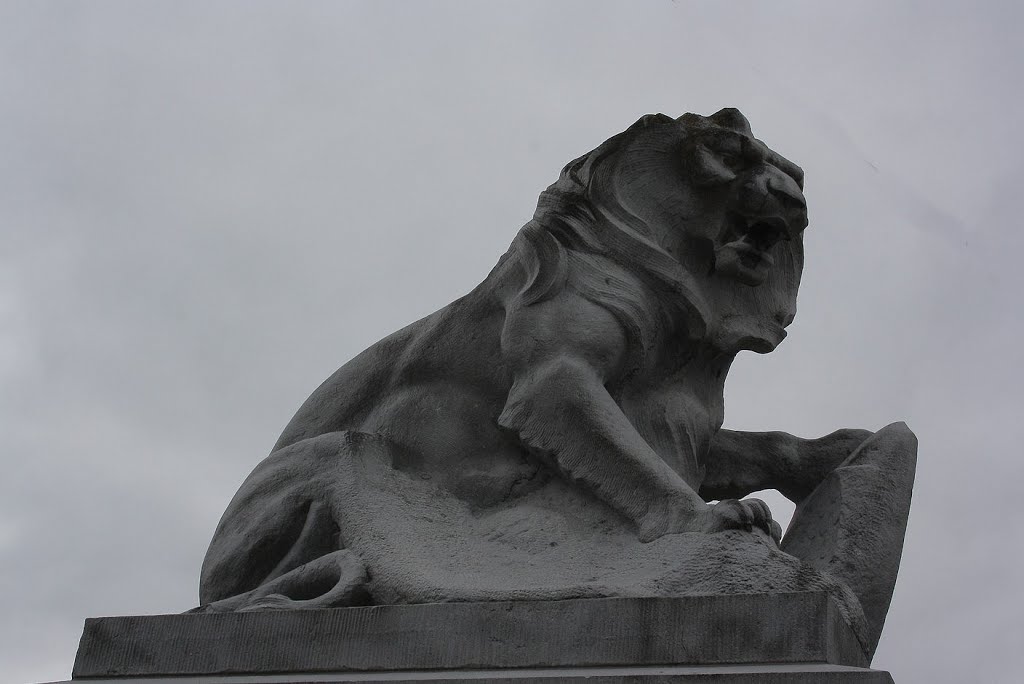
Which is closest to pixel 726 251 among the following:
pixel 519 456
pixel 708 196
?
pixel 708 196

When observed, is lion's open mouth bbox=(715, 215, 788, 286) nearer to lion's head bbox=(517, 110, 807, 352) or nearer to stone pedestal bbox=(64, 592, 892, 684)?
lion's head bbox=(517, 110, 807, 352)

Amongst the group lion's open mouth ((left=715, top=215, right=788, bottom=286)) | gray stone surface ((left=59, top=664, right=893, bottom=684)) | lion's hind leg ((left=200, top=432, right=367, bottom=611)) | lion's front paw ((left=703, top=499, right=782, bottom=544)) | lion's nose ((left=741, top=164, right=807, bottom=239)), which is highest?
lion's nose ((left=741, top=164, right=807, bottom=239))

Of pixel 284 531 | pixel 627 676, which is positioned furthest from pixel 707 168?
pixel 627 676

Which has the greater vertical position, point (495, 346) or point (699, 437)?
point (495, 346)

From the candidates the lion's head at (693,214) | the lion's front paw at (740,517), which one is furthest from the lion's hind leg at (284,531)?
the lion's front paw at (740,517)

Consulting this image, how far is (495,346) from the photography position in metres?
5.32

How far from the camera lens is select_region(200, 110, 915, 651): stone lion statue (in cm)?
455

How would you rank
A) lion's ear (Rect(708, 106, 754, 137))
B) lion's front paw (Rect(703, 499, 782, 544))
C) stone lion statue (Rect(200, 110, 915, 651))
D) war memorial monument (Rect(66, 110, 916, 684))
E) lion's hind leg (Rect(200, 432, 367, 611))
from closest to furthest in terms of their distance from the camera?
war memorial monument (Rect(66, 110, 916, 684)), lion's front paw (Rect(703, 499, 782, 544)), stone lion statue (Rect(200, 110, 915, 651)), lion's hind leg (Rect(200, 432, 367, 611)), lion's ear (Rect(708, 106, 754, 137))

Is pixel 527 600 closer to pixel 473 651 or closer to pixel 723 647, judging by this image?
pixel 473 651

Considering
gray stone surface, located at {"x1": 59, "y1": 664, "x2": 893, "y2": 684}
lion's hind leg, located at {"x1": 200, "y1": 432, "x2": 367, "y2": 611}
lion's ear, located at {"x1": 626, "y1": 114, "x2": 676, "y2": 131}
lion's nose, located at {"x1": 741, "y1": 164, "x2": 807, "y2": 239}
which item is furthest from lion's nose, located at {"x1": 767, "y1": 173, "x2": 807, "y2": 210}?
gray stone surface, located at {"x1": 59, "y1": 664, "x2": 893, "y2": 684}

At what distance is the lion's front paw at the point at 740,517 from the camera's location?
14.4 ft

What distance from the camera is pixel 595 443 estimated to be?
4.86 metres

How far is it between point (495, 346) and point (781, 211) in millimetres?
1193

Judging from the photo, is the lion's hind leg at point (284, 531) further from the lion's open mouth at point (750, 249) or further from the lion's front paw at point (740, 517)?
the lion's open mouth at point (750, 249)
